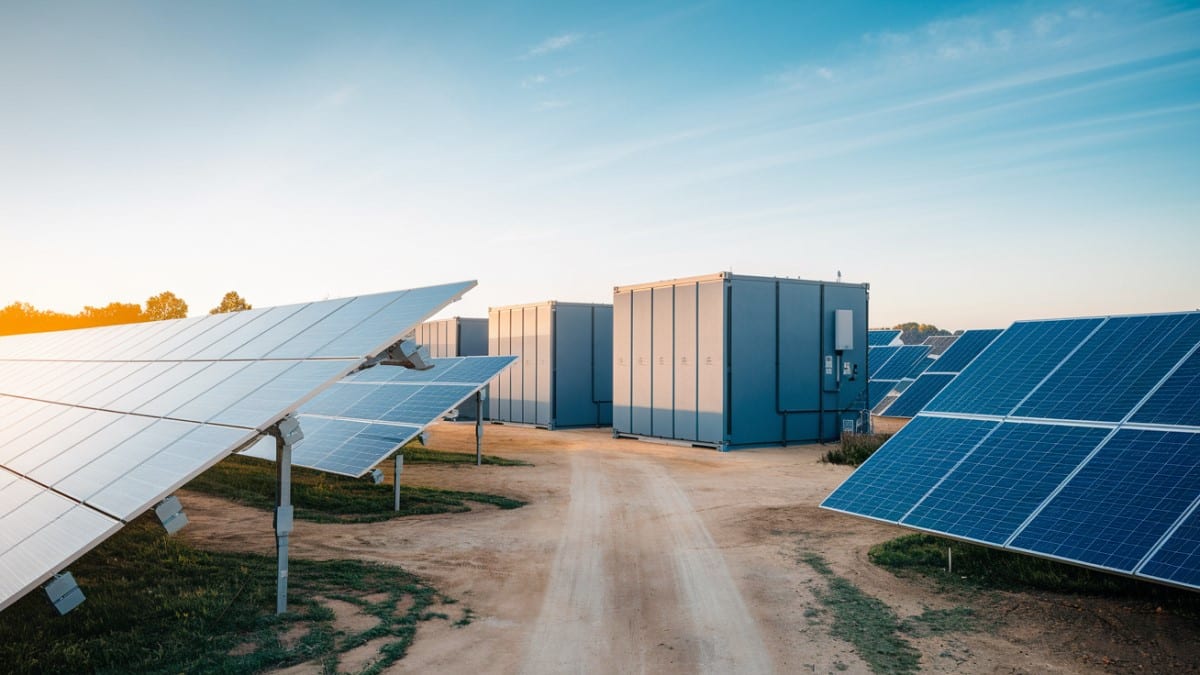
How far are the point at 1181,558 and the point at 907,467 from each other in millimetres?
3645

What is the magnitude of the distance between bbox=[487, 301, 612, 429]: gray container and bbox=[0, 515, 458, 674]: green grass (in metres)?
24.4

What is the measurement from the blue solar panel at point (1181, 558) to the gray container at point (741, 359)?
750 inches

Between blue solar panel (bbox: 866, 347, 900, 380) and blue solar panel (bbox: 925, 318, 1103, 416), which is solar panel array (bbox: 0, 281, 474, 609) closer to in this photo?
blue solar panel (bbox: 925, 318, 1103, 416)

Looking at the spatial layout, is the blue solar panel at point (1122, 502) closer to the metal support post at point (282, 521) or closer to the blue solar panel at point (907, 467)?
the blue solar panel at point (907, 467)

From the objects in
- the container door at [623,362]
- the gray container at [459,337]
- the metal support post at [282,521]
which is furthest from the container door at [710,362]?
the gray container at [459,337]

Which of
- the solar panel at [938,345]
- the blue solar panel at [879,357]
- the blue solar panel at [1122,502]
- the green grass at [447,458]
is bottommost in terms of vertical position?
the green grass at [447,458]

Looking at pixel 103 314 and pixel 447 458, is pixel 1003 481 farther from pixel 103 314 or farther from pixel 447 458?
pixel 103 314

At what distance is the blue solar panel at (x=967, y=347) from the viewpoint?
21706 millimetres

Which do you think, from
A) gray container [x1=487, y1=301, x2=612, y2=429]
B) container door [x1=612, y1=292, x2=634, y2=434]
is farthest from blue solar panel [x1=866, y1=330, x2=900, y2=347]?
container door [x1=612, y1=292, x2=634, y2=434]

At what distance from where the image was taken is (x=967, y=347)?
72.7 feet

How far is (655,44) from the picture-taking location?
24203 mm

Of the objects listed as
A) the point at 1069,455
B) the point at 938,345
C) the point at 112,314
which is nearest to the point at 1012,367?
the point at 1069,455

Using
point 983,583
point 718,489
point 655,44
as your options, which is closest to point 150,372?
point 718,489

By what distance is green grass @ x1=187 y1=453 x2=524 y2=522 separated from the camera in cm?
1480
